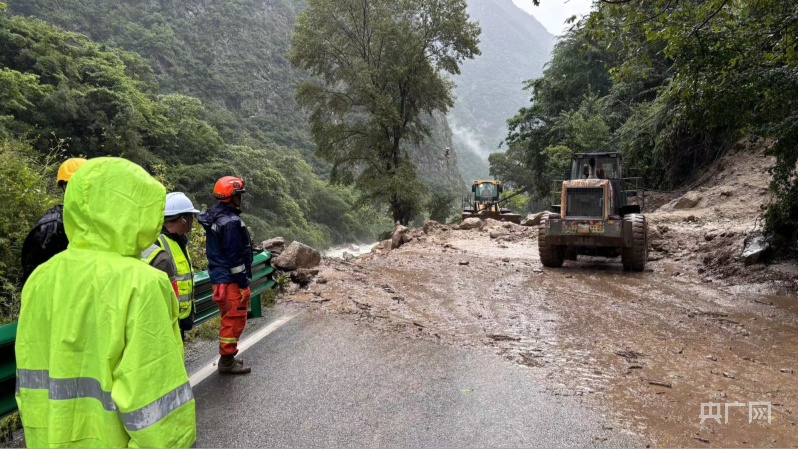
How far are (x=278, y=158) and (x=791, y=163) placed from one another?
156 ft

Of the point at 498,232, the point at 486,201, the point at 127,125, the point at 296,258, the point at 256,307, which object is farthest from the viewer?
the point at 486,201

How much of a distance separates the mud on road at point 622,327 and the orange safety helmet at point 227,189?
2693mm

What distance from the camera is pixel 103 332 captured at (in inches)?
64.3

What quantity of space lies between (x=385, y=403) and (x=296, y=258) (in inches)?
229

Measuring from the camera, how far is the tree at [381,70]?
25578 mm

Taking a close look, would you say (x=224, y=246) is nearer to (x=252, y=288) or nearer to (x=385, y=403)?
(x=385, y=403)

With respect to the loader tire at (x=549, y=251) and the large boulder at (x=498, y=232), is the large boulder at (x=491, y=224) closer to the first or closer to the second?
the large boulder at (x=498, y=232)

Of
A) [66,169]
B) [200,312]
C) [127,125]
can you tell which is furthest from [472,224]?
[127,125]

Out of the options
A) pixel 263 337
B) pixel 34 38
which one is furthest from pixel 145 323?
pixel 34 38

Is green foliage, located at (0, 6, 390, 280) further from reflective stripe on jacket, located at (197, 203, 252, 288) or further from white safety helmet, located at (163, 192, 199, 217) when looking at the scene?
white safety helmet, located at (163, 192, 199, 217)

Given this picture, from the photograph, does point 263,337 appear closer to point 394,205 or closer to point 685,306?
point 685,306

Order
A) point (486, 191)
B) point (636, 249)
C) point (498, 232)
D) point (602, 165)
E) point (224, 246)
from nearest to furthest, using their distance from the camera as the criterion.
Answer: point (224, 246) → point (636, 249) → point (602, 165) → point (498, 232) → point (486, 191)

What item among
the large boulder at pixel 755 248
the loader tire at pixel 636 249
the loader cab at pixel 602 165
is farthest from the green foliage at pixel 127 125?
the large boulder at pixel 755 248

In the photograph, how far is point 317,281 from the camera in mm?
8617
